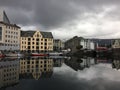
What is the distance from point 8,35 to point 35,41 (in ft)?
63.3

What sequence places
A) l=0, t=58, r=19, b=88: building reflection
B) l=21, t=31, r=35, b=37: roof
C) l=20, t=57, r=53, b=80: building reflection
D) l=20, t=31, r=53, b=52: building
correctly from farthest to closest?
l=21, t=31, r=35, b=37: roof, l=20, t=31, r=53, b=52: building, l=20, t=57, r=53, b=80: building reflection, l=0, t=58, r=19, b=88: building reflection

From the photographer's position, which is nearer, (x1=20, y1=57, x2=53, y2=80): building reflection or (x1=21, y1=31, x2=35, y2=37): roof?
(x1=20, y1=57, x2=53, y2=80): building reflection

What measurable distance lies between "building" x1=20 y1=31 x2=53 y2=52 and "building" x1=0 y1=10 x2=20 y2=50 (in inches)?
196

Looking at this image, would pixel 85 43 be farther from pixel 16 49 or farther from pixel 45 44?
pixel 16 49

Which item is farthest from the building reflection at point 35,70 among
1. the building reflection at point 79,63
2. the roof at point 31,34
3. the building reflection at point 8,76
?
the roof at point 31,34

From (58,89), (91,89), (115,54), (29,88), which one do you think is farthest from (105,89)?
(115,54)

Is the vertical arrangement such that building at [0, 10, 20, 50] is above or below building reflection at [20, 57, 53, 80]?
above

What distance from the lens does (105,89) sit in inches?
Answer: 607

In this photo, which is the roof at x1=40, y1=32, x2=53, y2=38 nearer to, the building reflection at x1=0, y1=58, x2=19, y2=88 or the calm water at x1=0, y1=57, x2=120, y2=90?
the calm water at x1=0, y1=57, x2=120, y2=90

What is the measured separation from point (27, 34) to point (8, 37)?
17.6 metres

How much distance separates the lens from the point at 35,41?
119 m

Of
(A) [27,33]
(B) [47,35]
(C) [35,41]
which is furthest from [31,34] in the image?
(B) [47,35]

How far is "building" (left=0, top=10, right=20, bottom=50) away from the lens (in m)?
98.0

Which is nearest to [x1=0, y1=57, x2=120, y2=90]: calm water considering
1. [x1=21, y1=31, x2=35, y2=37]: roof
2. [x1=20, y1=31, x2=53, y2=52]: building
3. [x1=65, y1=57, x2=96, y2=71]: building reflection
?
[x1=65, y1=57, x2=96, y2=71]: building reflection
